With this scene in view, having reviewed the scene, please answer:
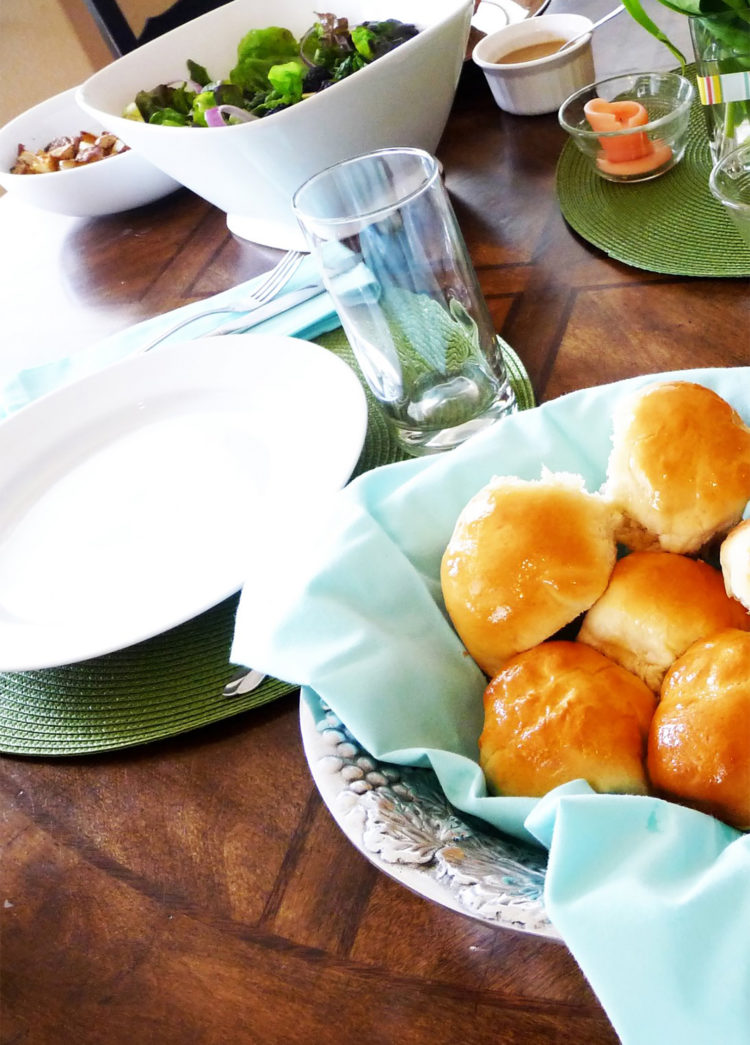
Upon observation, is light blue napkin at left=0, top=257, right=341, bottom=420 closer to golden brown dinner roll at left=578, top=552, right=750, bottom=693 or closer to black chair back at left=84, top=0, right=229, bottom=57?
golden brown dinner roll at left=578, top=552, right=750, bottom=693

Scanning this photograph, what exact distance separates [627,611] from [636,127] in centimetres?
47

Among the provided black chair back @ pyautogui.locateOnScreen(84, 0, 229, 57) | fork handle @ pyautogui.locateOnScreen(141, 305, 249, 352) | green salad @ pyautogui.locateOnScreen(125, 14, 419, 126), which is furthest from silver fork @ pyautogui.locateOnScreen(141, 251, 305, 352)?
black chair back @ pyautogui.locateOnScreen(84, 0, 229, 57)

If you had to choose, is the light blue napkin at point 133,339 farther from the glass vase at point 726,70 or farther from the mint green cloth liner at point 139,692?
the glass vase at point 726,70

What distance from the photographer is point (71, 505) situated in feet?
2.05

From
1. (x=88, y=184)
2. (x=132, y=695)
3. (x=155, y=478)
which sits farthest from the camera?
(x=88, y=184)

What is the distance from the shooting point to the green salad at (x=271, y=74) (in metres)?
0.79

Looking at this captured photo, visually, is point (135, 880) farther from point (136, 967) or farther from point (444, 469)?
point (444, 469)

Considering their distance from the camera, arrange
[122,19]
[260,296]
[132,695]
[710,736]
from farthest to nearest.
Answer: [122,19], [260,296], [132,695], [710,736]

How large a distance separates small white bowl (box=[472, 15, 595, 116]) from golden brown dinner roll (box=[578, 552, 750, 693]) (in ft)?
2.02

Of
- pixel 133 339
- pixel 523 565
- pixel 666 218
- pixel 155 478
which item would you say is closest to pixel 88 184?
pixel 133 339

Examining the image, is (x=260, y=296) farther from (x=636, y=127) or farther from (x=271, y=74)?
(x=636, y=127)

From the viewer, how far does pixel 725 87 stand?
536 millimetres

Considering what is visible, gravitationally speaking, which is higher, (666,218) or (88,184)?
(88,184)

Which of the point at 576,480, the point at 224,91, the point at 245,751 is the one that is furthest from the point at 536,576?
the point at 224,91
